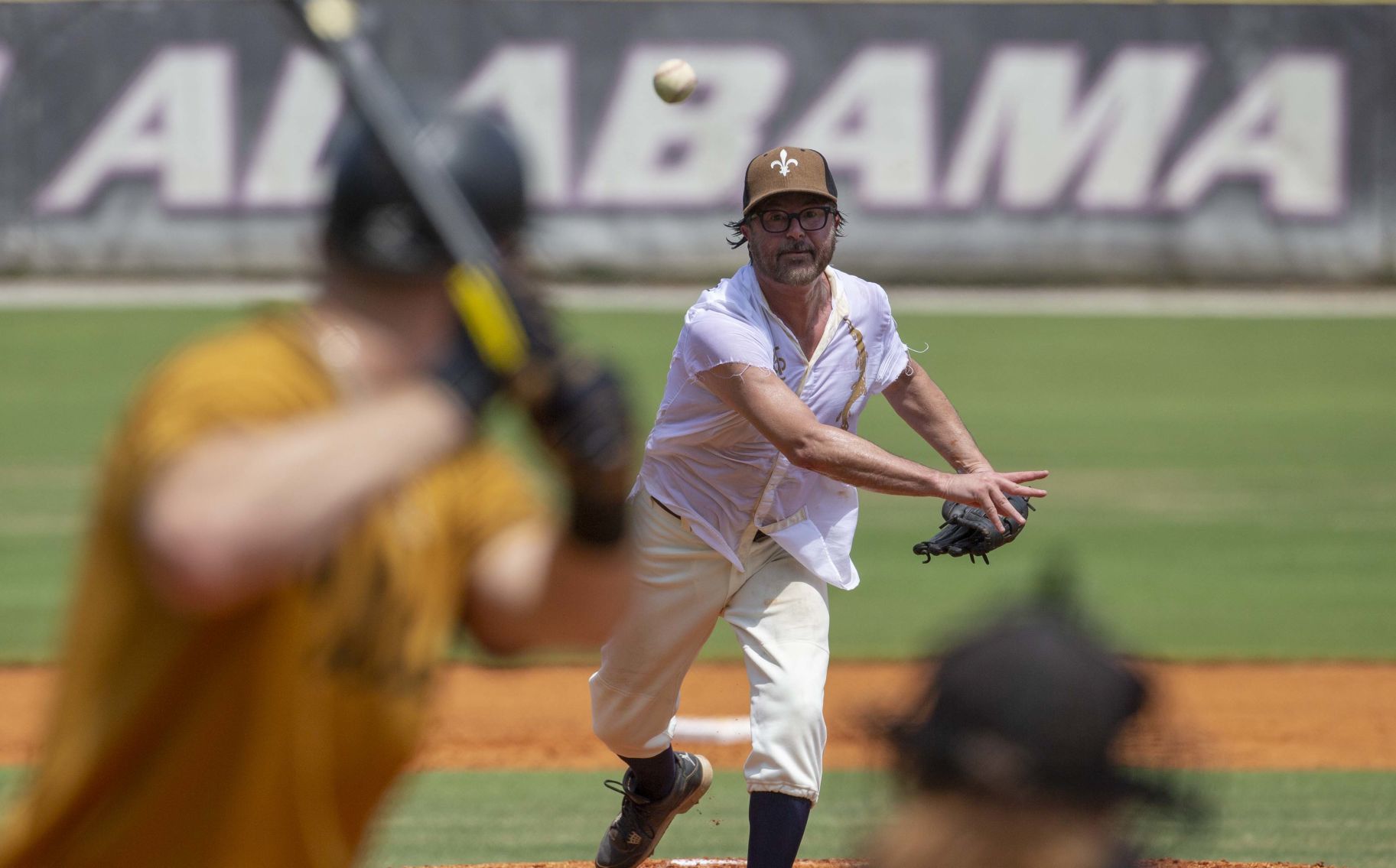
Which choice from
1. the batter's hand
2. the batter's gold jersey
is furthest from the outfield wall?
the batter's gold jersey

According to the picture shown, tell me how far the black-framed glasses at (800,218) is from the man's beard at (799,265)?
0.06 meters

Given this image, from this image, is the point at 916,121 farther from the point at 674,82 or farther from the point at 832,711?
the point at 674,82

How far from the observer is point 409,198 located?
2295 millimetres

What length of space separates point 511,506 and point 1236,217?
23637 mm

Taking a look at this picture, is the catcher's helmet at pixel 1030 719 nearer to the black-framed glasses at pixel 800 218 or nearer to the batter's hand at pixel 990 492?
the batter's hand at pixel 990 492

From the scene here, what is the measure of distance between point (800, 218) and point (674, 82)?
1.95 meters

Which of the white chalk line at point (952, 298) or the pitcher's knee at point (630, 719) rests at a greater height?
the pitcher's knee at point (630, 719)

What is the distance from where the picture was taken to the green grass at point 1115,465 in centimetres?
1116

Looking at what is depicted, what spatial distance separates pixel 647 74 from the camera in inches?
964

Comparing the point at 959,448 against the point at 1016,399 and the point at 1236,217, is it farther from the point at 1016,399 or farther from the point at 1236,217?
the point at 1236,217

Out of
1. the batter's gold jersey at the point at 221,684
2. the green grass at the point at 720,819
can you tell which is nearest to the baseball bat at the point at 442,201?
the batter's gold jersey at the point at 221,684

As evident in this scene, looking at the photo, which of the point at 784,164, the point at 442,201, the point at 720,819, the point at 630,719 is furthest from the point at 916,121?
the point at 442,201

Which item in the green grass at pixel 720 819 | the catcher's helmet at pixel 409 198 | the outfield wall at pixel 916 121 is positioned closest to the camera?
the catcher's helmet at pixel 409 198

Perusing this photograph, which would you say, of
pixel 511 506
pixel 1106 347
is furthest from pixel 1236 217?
pixel 511 506
